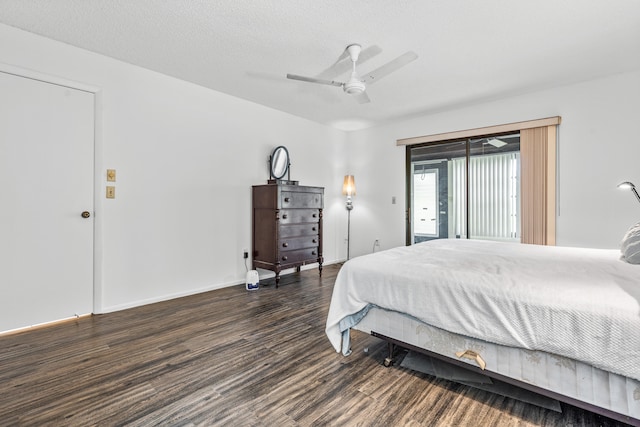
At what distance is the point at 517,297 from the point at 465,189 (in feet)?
11.3

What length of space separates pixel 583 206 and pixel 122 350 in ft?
15.3

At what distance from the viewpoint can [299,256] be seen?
4.11 m

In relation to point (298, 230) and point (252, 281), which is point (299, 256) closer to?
point (298, 230)

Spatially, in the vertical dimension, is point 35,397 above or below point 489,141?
below

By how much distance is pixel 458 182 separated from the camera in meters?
4.62

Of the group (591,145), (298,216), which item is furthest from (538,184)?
(298,216)

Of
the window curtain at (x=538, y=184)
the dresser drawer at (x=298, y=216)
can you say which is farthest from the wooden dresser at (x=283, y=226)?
the window curtain at (x=538, y=184)

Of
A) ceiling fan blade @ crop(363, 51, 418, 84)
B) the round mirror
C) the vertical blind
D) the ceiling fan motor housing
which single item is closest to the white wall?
the round mirror

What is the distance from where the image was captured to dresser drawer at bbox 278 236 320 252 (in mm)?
3873

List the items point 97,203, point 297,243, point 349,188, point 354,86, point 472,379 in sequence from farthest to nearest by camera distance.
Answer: point 349,188
point 297,243
point 97,203
point 354,86
point 472,379

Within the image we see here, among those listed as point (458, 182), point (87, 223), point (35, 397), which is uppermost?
point (458, 182)

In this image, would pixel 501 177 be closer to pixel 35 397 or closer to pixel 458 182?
pixel 458 182

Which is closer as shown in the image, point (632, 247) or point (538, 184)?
point (632, 247)

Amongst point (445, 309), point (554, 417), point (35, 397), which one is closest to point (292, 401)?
point (445, 309)
